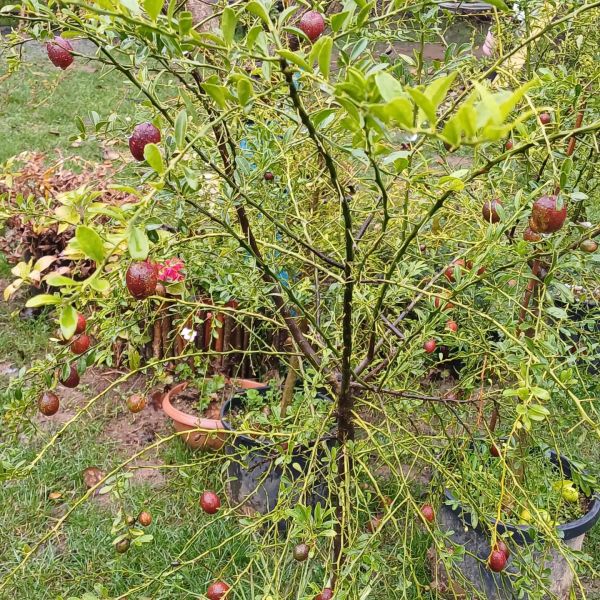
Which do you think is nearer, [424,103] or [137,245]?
[424,103]

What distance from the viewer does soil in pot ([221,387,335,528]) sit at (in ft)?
5.05

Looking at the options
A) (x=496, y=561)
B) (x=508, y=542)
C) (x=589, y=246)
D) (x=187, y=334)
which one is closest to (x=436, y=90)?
(x=589, y=246)

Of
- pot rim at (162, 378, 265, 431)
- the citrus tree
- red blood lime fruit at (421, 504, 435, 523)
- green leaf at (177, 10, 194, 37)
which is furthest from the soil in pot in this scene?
green leaf at (177, 10, 194, 37)

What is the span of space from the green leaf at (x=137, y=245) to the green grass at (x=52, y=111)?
15.7 ft

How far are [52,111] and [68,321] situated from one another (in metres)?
6.59

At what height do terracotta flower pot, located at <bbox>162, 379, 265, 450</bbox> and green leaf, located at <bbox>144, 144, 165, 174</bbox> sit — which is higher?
green leaf, located at <bbox>144, 144, 165, 174</bbox>

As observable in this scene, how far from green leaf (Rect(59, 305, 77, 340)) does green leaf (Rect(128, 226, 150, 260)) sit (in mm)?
89

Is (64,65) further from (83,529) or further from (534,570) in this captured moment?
(83,529)

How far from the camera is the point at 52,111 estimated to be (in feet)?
21.7

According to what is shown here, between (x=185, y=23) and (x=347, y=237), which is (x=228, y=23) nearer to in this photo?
(x=185, y=23)

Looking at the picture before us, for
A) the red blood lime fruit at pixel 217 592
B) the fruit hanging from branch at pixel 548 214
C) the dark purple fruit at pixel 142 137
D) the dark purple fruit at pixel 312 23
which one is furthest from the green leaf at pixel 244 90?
the red blood lime fruit at pixel 217 592

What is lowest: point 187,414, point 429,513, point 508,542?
point 187,414

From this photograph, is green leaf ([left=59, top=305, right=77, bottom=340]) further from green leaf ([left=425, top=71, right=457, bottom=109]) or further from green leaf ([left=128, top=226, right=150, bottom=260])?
green leaf ([left=425, top=71, right=457, bottom=109])

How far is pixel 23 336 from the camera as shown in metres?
3.53
